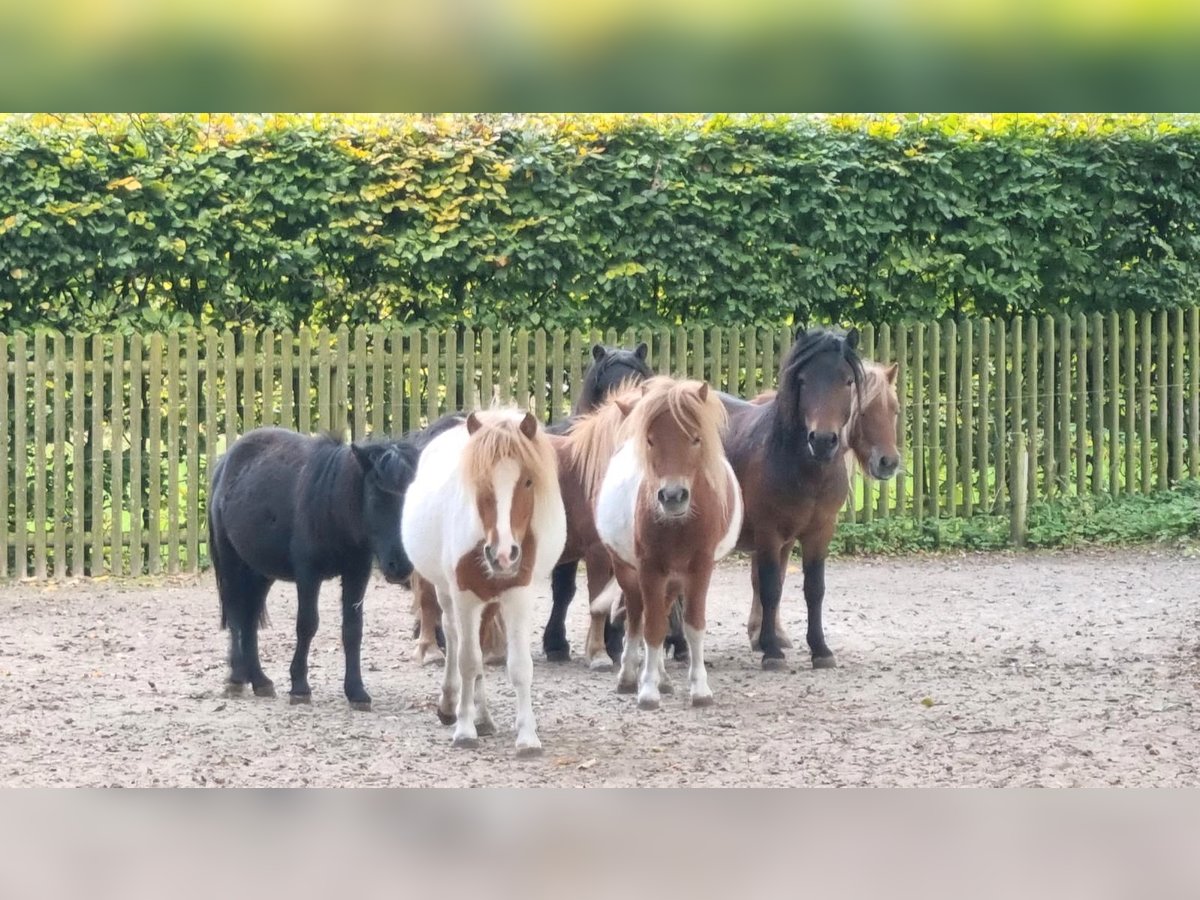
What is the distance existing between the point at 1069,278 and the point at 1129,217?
2.83ft

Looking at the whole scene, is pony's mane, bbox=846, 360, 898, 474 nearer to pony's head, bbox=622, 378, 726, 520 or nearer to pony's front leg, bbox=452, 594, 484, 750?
pony's head, bbox=622, 378, 726, 520

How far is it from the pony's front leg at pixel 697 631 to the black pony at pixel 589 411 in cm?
119

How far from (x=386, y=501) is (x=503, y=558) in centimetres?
117

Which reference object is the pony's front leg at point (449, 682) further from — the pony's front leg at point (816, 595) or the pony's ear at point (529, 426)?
the pony's front leg at point (816, 595)

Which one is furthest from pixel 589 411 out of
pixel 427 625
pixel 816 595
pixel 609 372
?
pixel 816 595

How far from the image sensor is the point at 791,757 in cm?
583

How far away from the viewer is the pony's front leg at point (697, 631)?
6.62 meters

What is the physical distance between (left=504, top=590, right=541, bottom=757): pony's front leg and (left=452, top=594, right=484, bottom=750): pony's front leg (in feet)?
0.52

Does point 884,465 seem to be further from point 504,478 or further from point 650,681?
point 504,478

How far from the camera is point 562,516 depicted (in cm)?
585

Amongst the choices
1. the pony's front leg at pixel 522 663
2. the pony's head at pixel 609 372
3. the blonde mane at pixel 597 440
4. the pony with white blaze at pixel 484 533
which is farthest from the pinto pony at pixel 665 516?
the pony's head at pixel 609 372
